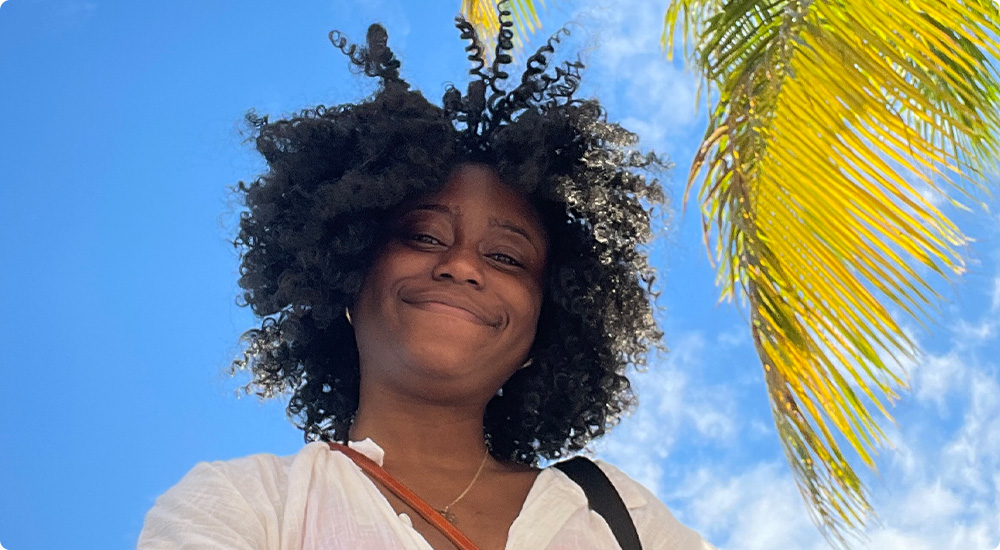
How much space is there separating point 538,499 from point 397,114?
3.43 ft

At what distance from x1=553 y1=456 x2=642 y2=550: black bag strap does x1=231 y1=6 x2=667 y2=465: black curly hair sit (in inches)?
14.9

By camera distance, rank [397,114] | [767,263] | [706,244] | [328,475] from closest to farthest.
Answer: [328,475]
[397,114]
[767,263]
[706,244]

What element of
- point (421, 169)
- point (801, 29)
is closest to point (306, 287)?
point (421, 169)

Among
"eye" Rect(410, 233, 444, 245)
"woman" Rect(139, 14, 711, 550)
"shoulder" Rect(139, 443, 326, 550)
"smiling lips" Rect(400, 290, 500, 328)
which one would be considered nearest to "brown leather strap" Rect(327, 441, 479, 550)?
"woman" Rect(139, 14, 711, 550)

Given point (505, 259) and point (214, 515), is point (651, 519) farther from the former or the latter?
point (214, 515)

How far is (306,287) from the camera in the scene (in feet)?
8.77

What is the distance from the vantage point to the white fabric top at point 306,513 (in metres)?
1.94

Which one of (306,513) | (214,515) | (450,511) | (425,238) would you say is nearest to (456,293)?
(425,238)

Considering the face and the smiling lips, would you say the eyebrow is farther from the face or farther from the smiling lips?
the smiling lips

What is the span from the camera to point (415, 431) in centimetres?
249

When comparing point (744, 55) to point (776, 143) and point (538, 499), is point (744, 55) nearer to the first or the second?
point (776, 143)

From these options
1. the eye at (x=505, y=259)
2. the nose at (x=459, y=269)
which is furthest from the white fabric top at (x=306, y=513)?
the eye at (x=505, y=259)

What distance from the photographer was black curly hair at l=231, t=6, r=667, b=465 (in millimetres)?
2662

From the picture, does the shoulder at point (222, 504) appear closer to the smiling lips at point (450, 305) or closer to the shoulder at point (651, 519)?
the smiling lips at point (450, 305)
